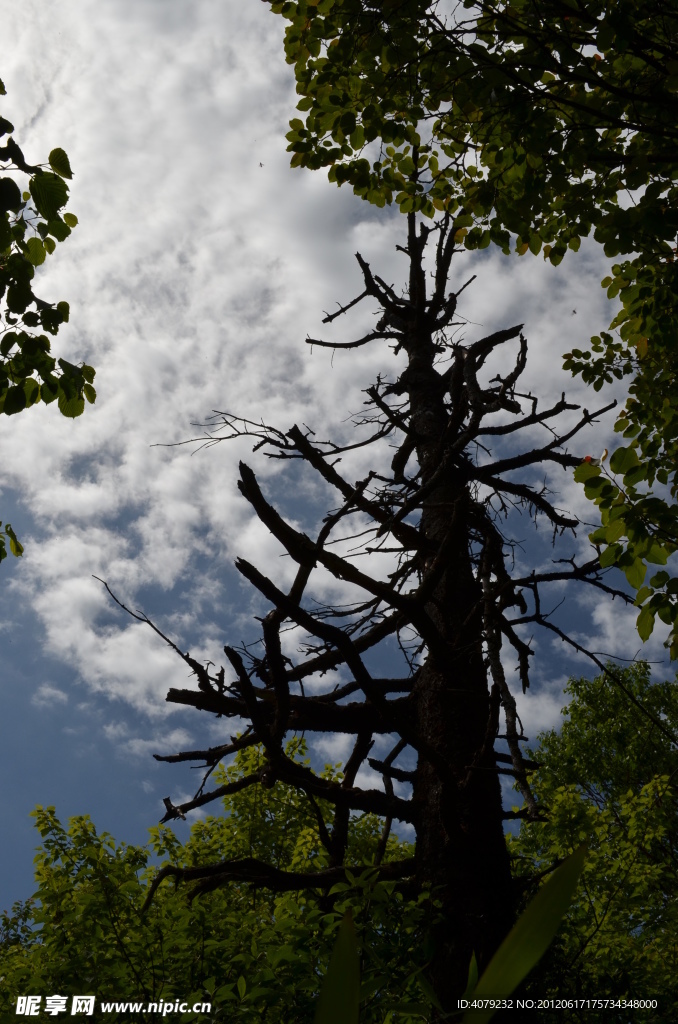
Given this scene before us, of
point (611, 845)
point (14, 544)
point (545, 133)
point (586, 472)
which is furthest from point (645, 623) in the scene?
point (611, 845)

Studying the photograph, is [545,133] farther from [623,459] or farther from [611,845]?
[611,845]

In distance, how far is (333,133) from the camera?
3453mm

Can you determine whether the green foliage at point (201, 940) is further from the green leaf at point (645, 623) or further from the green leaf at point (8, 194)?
the green leaf at point (8, 194)

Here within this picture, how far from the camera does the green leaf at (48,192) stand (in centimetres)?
253

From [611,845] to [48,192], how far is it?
8881 mm

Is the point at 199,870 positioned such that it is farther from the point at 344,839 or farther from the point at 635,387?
the point at 635,387

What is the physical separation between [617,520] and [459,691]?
152cm

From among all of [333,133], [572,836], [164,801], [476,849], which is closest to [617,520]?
[476,849]

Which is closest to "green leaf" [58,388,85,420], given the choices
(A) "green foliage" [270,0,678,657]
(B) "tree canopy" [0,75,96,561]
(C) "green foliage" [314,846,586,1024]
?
(B) "tree canopy" [0,75,96,561]

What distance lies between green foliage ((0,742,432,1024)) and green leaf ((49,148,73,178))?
259cm

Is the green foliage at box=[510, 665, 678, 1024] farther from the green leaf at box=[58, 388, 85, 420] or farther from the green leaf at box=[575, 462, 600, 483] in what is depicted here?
the green leaf at box=[58, 388, 85, 420]

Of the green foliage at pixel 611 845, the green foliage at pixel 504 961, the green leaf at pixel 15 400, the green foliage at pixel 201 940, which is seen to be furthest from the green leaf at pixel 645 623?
the green leaf at pixel 15 400

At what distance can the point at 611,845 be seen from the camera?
8.23 meters

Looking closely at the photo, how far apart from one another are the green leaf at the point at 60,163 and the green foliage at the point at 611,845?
3.36 metres
